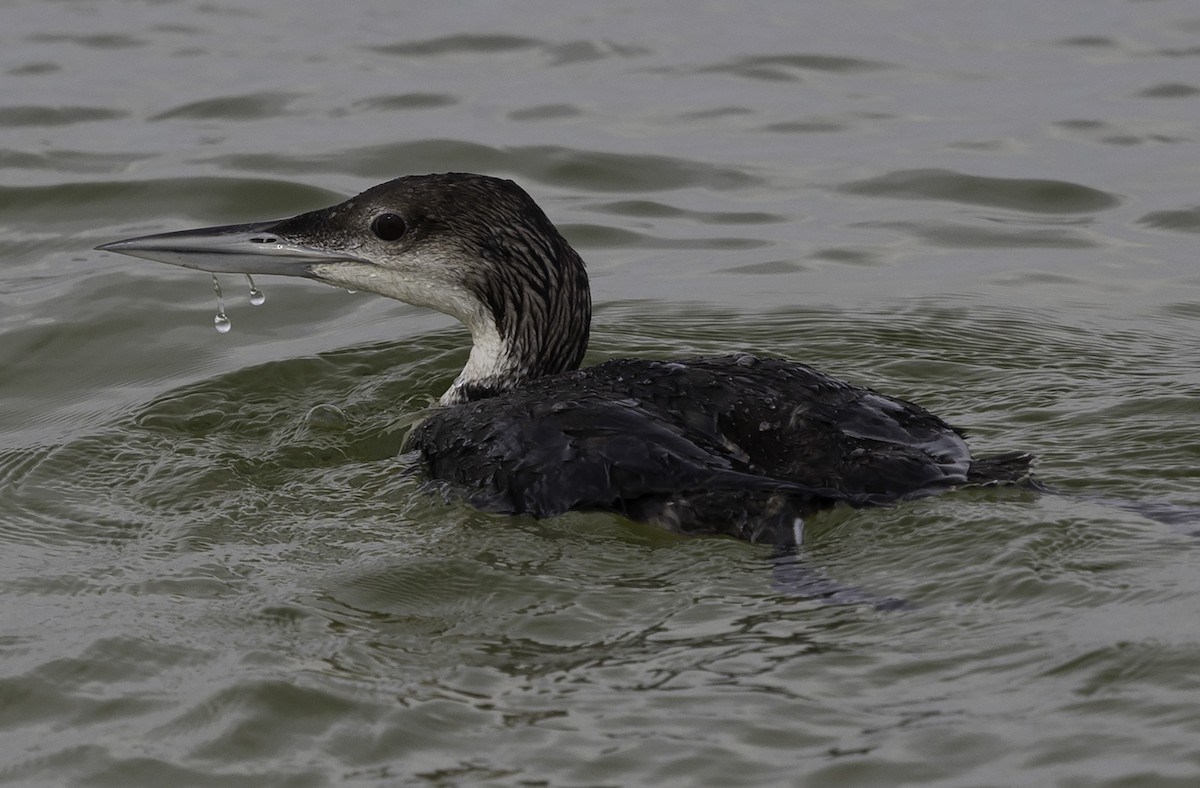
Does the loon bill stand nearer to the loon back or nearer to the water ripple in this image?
the loon back

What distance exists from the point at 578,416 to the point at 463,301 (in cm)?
101

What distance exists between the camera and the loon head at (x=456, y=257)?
5.39 metres

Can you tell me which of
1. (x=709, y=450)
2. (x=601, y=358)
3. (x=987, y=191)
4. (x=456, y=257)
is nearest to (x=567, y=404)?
(x=709, y=450)

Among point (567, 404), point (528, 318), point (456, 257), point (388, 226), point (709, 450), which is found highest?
point (388, 226)

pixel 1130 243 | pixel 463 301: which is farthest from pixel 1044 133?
pixel 463 301

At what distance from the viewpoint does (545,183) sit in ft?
28.5

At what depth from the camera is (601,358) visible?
6.43 m

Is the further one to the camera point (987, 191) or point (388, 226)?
point (987, 191)

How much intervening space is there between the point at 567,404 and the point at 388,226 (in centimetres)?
111

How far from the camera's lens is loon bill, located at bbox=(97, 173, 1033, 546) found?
443 cm

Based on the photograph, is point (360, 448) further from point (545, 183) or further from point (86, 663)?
point (545, 183)

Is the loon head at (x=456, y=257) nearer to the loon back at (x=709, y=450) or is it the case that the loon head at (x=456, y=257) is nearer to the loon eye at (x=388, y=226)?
the loon eye at (x=388, y=226)

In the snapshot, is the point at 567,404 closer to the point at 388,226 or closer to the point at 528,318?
the point at 528,318

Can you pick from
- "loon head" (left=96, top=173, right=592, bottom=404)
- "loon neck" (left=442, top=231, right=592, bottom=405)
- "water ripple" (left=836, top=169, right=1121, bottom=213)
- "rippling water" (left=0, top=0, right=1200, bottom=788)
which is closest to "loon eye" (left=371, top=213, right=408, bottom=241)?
"loon head" (left=96, top=173, right=592, bottom=404)
